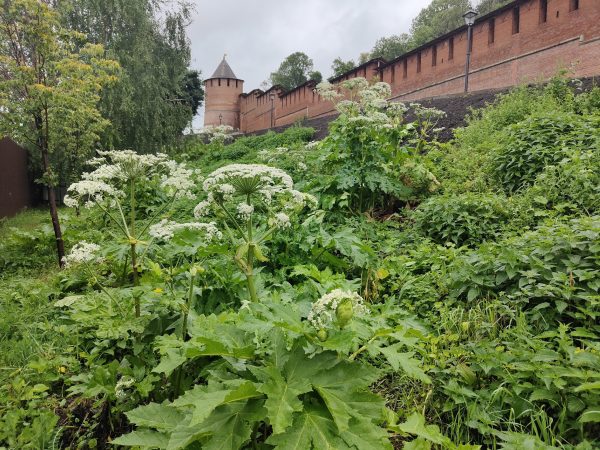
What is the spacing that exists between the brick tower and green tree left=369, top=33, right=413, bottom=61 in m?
19.2

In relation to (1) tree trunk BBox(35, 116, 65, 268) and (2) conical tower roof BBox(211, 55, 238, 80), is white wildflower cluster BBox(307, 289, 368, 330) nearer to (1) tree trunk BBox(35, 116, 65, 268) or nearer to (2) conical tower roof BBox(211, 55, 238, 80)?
(1) tree trunk BBox(35, 116, 65, 268)

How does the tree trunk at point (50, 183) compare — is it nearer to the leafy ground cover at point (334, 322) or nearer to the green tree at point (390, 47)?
the leafy ground cover at point (334, 322)

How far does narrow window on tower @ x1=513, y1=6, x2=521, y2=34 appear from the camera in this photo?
1830cm

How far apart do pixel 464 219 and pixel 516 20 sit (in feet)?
59.5

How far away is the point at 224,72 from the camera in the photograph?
5122cm

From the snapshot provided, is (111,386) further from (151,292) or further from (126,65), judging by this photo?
(126,65)

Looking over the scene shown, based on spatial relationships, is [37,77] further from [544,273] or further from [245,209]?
[544,273]

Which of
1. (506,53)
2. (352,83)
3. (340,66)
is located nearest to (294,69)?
(340,66)

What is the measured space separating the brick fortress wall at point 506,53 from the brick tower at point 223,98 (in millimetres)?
24184

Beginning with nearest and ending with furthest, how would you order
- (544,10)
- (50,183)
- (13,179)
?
(50,183) < (13,179) < (544,10)

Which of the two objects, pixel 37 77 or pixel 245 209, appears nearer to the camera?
pixel 245 209

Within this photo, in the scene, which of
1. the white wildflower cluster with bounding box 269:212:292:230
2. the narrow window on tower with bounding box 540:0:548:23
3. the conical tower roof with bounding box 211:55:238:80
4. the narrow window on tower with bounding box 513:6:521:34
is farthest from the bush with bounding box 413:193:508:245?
the conical tower roof with bounding box 211:55:238:80

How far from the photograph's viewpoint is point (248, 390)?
172 cm

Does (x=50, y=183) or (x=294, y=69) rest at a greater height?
(x=294, y=69)
